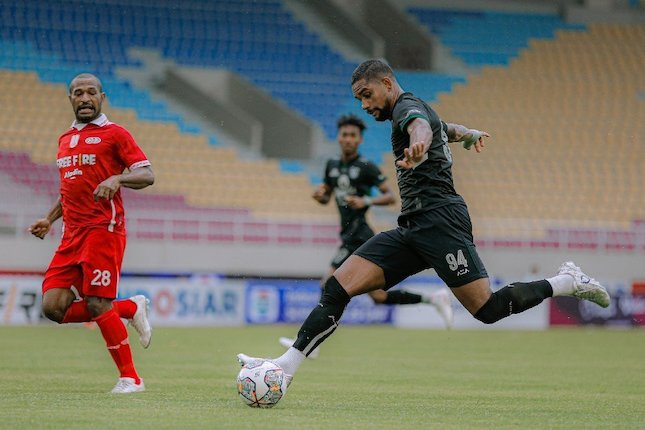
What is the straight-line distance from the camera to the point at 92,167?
8.03 metres

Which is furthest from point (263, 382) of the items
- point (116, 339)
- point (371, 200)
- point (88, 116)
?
point (371, 200)

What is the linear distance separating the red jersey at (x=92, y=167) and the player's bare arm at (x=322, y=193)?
4.04m

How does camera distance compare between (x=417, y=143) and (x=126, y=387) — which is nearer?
(x=417, y=143)

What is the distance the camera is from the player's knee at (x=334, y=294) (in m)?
7.33

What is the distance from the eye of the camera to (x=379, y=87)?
7266 mm

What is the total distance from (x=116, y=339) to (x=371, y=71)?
2.58 metres

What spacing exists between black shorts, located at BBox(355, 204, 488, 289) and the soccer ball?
1.04 metres

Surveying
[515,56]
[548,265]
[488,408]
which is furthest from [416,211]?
[515,56]

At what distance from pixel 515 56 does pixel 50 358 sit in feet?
68.4

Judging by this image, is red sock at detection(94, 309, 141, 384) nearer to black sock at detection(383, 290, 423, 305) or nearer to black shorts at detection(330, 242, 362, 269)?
black shorts at detection(330, 242, 362, 269)

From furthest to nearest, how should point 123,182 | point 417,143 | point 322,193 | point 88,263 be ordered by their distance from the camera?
point 322,193, point 88,263, point 123,182, point 417,143

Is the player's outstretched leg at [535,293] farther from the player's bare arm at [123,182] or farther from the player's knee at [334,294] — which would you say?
the player's bare arm at [123,182]

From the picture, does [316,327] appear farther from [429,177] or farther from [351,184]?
[351,184]

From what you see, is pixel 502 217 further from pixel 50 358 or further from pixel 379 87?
pixel 379 87
